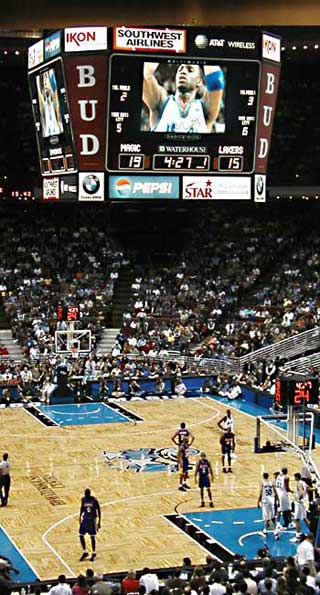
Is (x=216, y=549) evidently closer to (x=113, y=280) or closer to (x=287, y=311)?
(x=287, y=311)

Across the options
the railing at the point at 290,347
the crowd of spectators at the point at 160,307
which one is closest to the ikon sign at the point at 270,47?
the crowd of spectators at the point at 160,307

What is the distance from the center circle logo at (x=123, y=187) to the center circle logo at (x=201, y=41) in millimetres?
3787

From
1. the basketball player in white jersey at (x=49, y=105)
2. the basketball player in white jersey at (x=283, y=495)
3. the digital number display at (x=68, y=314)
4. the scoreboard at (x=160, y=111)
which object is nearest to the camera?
the basketball player in white jersey at (x=283, y=495)

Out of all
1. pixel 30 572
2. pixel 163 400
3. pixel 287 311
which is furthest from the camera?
pixel 287 311

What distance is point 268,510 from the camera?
2084cm

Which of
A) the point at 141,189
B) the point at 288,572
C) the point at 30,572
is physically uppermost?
the point at 141,189

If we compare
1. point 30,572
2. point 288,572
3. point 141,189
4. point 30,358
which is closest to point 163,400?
point 30,358

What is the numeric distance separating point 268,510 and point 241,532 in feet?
2.72

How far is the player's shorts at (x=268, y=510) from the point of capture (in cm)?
2080

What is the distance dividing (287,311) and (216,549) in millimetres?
23300

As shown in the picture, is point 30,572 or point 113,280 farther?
point 113,280

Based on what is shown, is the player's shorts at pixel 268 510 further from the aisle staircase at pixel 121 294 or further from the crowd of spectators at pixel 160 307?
the aisle staircase at pixel 121 294

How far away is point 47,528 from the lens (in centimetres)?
2134

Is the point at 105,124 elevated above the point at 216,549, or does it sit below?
above
